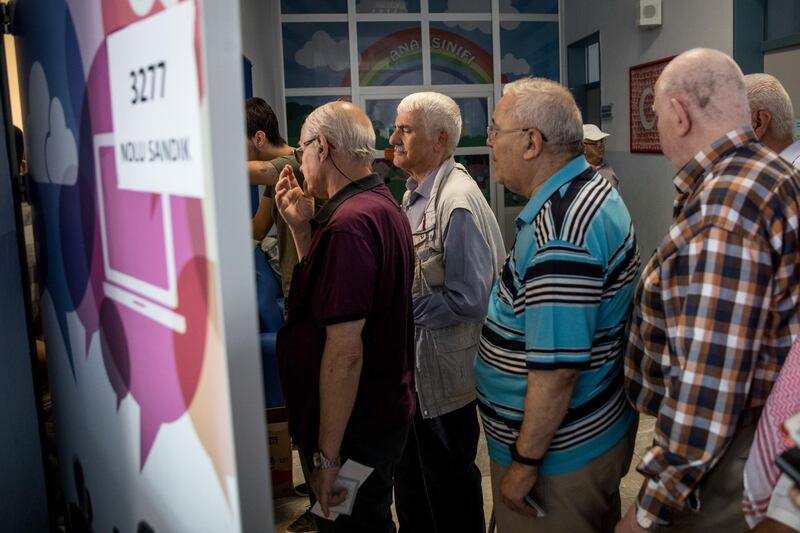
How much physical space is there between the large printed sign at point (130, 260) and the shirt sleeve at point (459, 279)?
134 cm

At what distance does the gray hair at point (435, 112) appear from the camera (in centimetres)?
246

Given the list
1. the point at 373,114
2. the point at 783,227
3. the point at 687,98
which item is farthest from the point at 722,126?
the point at 373,114

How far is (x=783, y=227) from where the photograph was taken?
4.20 feet

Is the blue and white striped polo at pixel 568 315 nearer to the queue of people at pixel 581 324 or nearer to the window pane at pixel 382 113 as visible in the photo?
the queue of people at pixel 581 324

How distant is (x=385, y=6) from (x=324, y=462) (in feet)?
23.4

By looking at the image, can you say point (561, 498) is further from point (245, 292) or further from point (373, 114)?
point (373, 114)

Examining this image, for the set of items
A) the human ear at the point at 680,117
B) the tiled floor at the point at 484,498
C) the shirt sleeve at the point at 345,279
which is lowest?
the tiled floor at the point at 484,498

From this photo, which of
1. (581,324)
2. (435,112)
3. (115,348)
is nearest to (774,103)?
(435,112)

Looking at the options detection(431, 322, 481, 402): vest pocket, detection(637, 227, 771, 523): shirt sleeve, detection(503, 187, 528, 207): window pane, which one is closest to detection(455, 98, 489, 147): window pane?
detection(503, 187, 528, 207): window pane

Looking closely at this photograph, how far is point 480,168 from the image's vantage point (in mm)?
8445

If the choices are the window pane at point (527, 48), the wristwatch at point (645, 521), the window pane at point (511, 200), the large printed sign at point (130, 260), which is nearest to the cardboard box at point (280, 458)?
the wristwatch at point (645, 521)

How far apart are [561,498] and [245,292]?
1.41m

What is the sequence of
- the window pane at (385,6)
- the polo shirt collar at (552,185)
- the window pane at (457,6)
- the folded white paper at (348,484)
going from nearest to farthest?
the polo shirt collar at (552,185), the folded white paper at (348,484), the window pane at (385,6), the window pane at (457,6)

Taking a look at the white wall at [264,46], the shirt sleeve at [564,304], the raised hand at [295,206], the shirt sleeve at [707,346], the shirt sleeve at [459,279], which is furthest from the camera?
the white wall at [264,46]
